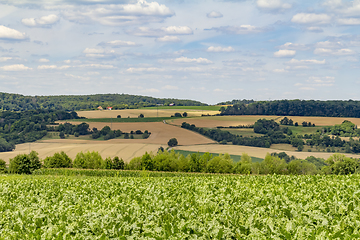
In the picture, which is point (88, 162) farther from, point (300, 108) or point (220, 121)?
point (300, 108)

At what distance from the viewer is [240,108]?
449ft

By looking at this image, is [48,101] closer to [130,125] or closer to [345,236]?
[130,125]

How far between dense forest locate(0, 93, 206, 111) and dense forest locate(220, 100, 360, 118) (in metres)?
38.9

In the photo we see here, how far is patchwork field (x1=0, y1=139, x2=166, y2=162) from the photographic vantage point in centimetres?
10024

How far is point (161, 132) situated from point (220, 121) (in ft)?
77.0

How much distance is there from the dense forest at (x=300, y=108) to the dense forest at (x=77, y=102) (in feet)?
127

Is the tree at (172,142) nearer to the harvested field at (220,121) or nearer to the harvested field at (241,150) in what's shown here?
the harvested field at (241,150)

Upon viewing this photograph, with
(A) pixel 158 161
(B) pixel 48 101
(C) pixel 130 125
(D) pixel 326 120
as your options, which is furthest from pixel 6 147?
(D) pixel 326 120

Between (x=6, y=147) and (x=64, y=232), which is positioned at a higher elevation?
(x=64, y=232)

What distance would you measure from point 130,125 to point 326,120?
74888 millimetres

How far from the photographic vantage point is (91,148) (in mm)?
106000

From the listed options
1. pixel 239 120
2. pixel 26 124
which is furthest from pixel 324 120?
pixel 26 124

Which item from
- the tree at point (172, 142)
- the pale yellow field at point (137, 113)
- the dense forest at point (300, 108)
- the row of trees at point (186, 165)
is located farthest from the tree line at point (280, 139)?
the row of trees at point (186, 165)

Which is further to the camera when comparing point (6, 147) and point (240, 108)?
point (240, 108)
